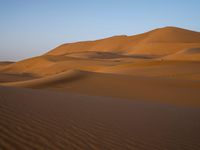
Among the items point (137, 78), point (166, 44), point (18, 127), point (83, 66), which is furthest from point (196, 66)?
point (166, 44)

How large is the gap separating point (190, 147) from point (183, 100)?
7515 millimetres

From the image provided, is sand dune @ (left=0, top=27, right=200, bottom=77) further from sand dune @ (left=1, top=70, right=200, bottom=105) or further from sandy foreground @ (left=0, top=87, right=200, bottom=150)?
sandy foreground @ (left=0, top=87, right=200, bottom=150)

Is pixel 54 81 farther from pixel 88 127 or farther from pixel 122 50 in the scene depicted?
pixel 122 50

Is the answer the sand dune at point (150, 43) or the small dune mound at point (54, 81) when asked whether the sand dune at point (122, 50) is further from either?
the small dune mound at point (54, 81)

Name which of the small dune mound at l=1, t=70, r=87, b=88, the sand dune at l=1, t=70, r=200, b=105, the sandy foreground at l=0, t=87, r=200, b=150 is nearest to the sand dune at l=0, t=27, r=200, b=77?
the small dune mound at l=1, t=70, r=87, b=88

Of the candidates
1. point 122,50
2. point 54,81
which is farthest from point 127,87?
point 122,50

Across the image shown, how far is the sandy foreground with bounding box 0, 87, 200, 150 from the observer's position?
13.3 feet

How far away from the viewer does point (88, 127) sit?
16.4 ft

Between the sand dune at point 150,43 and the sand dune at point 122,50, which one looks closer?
the sand dune at point 122,50

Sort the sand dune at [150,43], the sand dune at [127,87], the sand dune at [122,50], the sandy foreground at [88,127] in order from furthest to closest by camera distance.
Answer: 1. the sand dune at [150,43]
2. the sand dune at [122,50]
3. the sand dune at [127,87]
4. the sandy foreground at [88,127]

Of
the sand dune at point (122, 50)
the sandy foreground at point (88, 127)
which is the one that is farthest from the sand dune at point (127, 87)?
the sand dune at point (122, 50)

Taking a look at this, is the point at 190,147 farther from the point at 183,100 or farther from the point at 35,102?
the point at 183,100

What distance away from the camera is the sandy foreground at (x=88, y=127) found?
4062mm

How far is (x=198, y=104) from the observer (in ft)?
37.1
